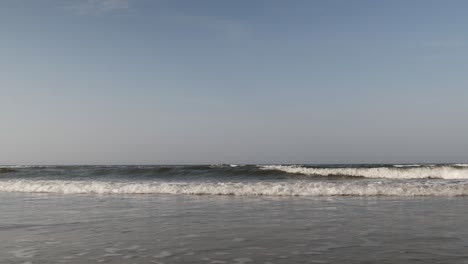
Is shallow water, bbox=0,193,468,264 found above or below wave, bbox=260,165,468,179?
below

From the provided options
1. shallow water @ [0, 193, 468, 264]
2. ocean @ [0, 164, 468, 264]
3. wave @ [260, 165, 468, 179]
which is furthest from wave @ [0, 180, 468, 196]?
wave @ [260, 165, 468, 179]

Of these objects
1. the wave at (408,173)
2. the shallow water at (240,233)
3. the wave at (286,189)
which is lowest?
the shallow water at (240,233)

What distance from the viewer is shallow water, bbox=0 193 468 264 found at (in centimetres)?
550

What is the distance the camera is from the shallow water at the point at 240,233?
5496mm

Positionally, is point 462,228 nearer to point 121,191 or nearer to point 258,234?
point 258,234

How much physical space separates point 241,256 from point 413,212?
5578mm

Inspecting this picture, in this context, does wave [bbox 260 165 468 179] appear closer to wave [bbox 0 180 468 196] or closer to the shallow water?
wave [bbox 0 180 468 196]

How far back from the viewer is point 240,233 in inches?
283

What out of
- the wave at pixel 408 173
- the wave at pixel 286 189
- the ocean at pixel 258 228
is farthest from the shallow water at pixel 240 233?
the wave at pixel 408 173

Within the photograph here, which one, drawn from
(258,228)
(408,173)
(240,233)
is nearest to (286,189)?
(258,228)

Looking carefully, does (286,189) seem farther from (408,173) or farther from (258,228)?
(408,173)

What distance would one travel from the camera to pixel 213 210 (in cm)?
1054

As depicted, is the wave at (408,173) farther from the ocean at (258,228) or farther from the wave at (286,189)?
the ocean at (258,228)

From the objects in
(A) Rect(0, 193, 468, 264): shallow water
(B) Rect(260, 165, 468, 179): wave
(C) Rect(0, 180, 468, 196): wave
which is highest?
(B) Rect(260, 165, 468, 179): wave
